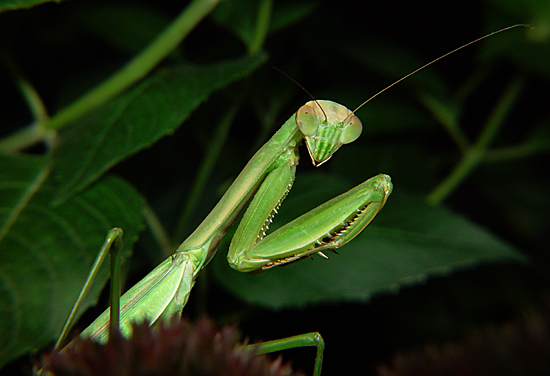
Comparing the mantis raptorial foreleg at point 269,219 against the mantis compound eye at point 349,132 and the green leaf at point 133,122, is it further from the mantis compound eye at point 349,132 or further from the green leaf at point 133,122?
the green leaf at point 133,122

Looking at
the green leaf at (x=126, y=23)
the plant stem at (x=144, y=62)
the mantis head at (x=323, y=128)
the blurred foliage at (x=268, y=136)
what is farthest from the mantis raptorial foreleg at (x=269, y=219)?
the green leaf at (x=126, y=23)

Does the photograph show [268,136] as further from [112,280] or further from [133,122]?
[112,280]

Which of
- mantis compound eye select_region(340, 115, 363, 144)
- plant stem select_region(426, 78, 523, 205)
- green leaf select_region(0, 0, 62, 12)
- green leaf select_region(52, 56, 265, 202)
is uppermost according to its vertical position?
green leaf select_region(0, 0, 62, 12)

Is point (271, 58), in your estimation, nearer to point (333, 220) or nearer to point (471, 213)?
point (333, 220)

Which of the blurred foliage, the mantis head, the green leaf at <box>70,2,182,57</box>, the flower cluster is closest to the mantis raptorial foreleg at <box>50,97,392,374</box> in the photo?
the mantis head

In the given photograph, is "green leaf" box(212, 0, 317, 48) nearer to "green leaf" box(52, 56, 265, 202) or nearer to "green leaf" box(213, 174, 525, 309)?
"green leaf" box(52, 56, 265, 202)

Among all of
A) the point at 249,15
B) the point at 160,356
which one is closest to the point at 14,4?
the point at 249,15

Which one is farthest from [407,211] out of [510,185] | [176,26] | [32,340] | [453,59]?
[510,185]
